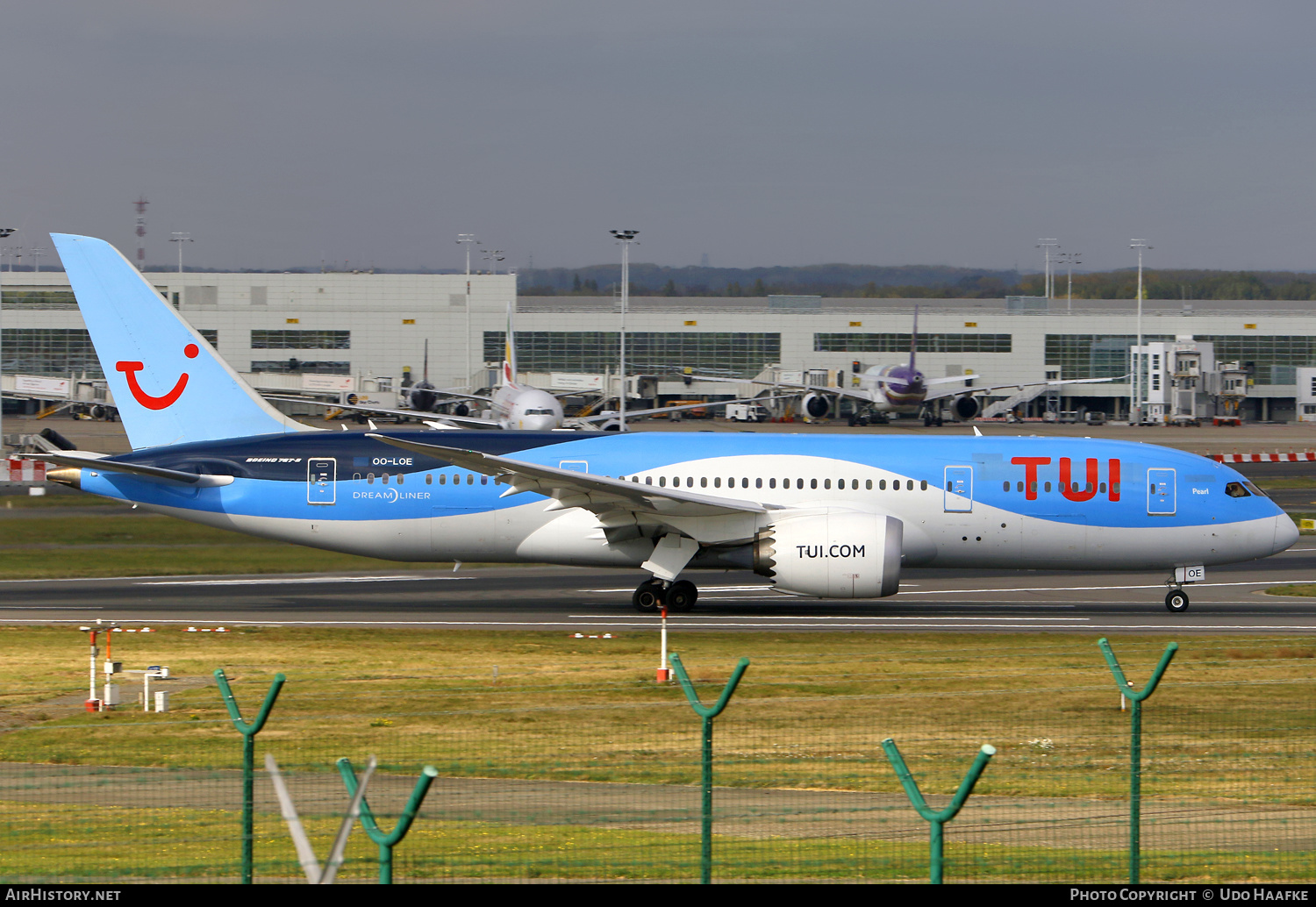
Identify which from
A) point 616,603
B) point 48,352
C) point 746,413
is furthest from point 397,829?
point 48,352

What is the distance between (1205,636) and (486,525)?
564 inches

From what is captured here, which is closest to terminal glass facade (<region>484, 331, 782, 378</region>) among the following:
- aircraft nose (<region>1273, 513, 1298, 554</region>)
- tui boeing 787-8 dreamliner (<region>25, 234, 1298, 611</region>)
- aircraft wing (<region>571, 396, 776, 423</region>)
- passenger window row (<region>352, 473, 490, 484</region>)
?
aircraft wing (<region>571, 396, 776, 423</region>)

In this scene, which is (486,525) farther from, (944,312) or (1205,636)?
(944,312)

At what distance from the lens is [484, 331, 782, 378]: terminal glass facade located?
118 m

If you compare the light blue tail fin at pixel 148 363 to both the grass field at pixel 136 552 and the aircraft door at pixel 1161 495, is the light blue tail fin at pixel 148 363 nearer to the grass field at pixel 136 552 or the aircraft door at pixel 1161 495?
the grass field at pixel 136 552

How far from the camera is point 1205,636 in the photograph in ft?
81.5

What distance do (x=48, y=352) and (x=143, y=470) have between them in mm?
96156

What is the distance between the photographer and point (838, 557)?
85.1 ft

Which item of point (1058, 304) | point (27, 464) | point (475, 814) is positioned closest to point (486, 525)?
point (475, 814)

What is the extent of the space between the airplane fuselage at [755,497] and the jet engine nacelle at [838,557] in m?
1.36

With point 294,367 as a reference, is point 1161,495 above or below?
below

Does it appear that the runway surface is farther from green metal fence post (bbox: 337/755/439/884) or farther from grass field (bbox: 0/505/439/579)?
green metal fence post (bbox: 337/755/439/884)

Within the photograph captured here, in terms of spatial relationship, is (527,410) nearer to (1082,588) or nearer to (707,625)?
(1082,588)

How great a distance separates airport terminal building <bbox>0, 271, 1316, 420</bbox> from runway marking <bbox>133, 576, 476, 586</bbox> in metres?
76.4
